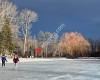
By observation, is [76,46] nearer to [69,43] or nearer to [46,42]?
[69,43]

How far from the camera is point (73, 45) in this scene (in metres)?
102

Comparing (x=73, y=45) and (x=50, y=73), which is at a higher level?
(x=73, y=45)

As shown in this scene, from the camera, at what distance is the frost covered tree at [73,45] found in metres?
101

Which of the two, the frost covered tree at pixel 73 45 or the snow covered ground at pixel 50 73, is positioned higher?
the frost covered tree at pixel 73 45

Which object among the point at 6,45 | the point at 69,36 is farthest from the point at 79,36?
the point at 6,45

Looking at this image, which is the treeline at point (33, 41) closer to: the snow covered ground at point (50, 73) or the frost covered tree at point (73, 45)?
the frost covered tree at point (73, 45)

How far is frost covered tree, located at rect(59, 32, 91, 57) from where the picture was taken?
10094cm

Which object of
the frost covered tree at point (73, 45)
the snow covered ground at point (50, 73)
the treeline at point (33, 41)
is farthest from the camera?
the frost covered tree at point (73, 45)

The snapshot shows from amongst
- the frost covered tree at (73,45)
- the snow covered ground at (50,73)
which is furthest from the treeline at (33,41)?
the snow covered ground at (50,73)

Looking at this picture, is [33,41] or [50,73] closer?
[50,73]

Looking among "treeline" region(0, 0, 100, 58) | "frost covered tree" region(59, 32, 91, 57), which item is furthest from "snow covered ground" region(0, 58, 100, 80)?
"frost covered tree" region(59, 32, 91, 57)

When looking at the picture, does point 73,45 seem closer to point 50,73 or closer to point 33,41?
point 33,41

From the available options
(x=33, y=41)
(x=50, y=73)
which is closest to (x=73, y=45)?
(x=33, y=41)

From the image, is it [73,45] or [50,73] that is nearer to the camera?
[50,73]
